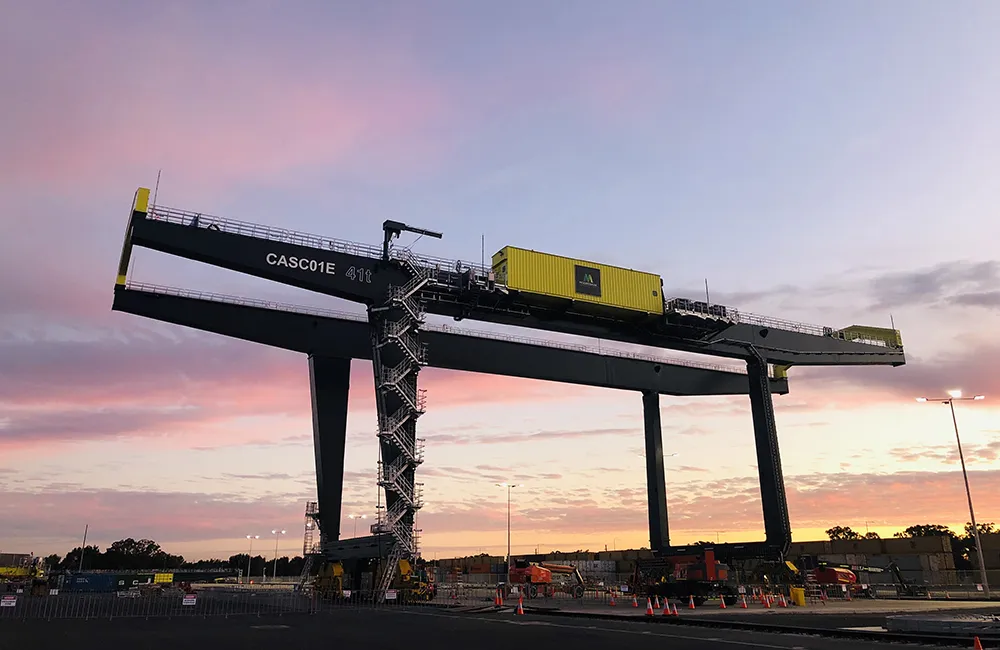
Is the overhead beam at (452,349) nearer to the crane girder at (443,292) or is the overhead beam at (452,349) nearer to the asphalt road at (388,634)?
the crane girder at (443,292)

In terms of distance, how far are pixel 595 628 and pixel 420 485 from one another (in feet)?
59.7

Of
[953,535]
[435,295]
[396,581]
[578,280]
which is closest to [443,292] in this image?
[435,295]

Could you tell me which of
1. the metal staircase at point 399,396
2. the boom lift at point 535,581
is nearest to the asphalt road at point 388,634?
the metal staircase at point 399,396

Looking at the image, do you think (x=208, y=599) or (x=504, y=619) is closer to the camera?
(x=504, y=619)

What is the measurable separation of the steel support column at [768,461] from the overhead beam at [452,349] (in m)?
5.71

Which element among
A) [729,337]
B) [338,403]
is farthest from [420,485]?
[729,337]

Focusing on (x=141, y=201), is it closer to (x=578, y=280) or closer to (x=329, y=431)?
(x=329, y=431)

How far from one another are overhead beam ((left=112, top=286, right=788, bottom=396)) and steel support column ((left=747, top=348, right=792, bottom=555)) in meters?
5.71

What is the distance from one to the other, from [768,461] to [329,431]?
102ft

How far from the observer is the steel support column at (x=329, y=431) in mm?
42719

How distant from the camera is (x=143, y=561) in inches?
6289

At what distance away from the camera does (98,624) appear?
23844mm

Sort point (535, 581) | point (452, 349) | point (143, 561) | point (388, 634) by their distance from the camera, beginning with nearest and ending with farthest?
1. point (388, 634)
2. point (452, 349)
3. point (535, 581)
4. point (143, 561)

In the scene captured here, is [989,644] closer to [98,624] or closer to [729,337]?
[98,624]
